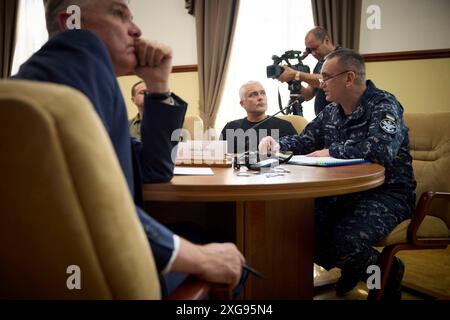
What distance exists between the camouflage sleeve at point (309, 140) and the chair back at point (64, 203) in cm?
152

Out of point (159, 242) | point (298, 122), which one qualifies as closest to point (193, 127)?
point (298, 122)

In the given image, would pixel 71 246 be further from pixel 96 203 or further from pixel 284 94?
pixel 284 94

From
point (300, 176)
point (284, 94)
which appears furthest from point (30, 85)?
point (284, 94)

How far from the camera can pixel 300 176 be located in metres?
1.05

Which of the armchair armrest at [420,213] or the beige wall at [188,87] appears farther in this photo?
the beige wall at [188,87]

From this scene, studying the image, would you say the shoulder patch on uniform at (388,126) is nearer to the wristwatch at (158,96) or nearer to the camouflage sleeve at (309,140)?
the camouflage sleeve at (309,140)

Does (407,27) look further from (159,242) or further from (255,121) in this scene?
(159,242)

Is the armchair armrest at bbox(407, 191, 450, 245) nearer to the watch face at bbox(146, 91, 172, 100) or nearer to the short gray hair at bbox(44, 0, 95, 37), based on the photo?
the watch face at bbox(146, 91, 172, 100)

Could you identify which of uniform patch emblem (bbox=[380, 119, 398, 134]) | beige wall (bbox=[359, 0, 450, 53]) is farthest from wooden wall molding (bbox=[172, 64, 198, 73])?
uniform patch emblem (bbox=[380, 119, 398, 134])

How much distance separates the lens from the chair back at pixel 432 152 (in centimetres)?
159

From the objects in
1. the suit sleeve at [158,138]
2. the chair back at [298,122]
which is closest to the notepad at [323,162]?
the suit sleeve at [158,138]

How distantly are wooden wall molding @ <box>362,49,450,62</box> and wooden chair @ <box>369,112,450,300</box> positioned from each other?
1764 mm

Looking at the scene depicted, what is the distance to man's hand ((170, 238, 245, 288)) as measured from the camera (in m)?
0.63
